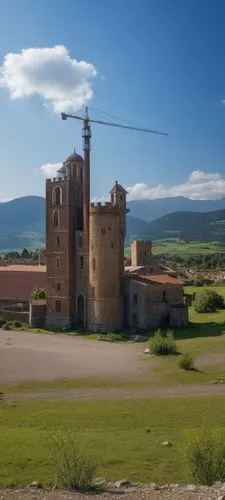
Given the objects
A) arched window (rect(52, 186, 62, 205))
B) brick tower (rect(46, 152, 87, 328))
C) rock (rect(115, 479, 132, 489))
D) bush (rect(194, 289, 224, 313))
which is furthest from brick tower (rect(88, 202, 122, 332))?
rock (rect(115, 479, 132, 489))

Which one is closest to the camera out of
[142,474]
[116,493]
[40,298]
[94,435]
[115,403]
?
[116,493]

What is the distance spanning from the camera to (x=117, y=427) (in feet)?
88.0

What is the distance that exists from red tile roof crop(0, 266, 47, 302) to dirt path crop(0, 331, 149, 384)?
1678 cm

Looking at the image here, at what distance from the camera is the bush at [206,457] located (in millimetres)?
15820

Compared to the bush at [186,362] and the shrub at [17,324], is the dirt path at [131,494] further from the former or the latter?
the shrub at [17,324]

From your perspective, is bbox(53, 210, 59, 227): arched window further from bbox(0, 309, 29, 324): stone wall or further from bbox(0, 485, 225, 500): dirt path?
bbox(0, 485, 225, 500): dirt path

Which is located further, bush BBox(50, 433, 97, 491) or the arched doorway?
the arched doorway

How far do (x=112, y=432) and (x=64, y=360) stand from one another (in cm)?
2044

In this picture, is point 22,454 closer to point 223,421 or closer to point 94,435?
point 94,435

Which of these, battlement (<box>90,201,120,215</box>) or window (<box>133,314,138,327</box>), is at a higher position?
battlement (<box>90,201,120,215</box>)

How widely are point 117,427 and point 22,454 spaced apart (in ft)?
21.3

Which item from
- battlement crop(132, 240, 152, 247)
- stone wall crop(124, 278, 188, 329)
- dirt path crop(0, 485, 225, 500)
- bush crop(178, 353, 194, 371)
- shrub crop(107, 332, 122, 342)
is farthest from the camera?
battlement crop(132, 240, 152, 247)

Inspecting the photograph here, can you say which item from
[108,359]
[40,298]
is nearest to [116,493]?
[108,359]

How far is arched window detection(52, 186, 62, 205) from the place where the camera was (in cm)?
6522
